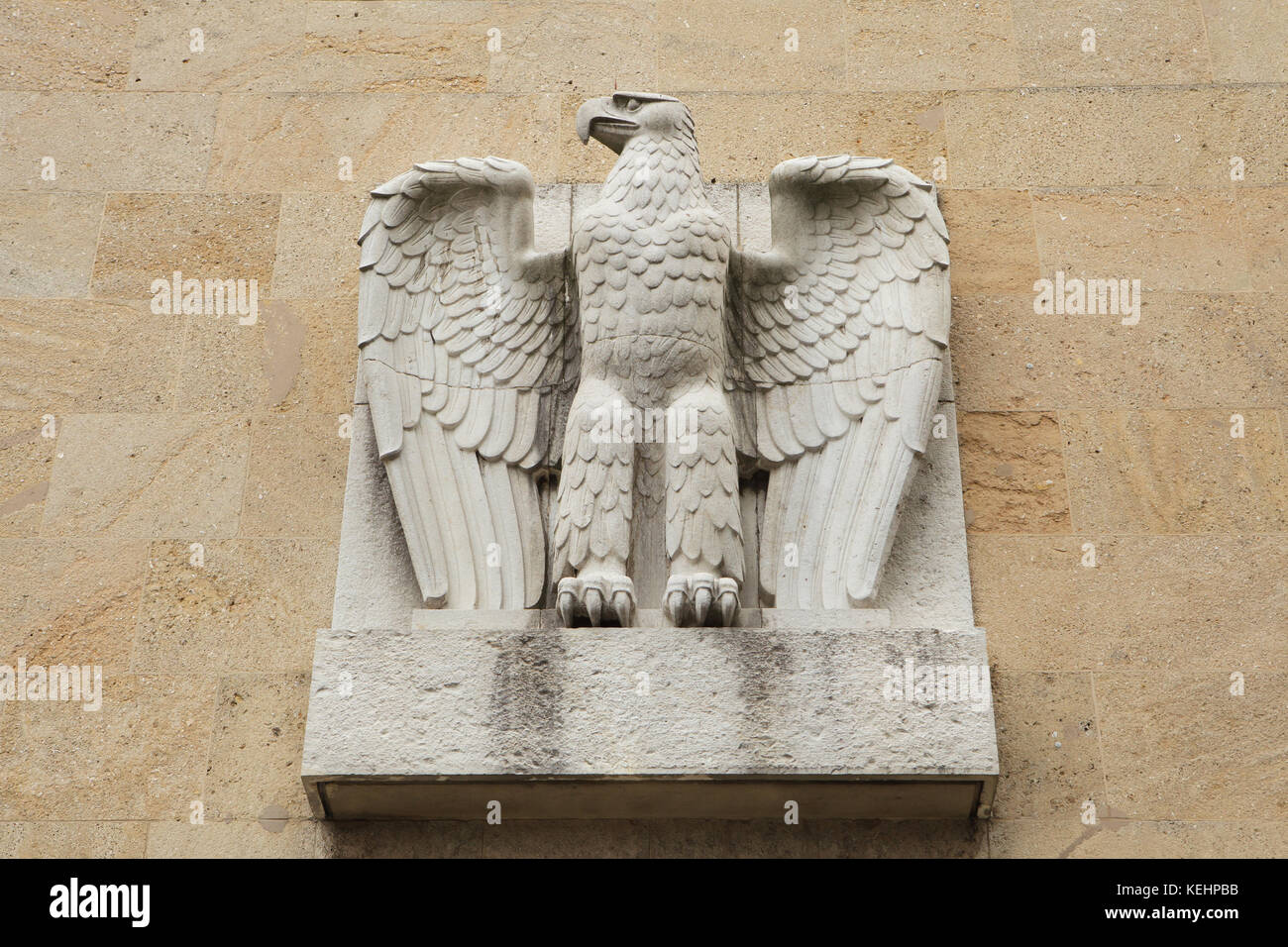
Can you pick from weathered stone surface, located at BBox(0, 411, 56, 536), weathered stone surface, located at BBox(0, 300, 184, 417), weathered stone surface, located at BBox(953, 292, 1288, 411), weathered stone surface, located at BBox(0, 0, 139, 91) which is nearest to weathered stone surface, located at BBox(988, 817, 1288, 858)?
weathered stone surface, located at BBox(953, 292, 1288, 411)

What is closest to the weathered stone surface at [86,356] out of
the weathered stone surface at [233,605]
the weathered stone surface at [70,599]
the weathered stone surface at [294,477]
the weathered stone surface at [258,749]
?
the weathered stone surface at [294,477]

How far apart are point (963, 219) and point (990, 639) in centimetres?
183

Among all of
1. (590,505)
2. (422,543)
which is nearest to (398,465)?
(422,543)

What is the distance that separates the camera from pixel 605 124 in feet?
21.6

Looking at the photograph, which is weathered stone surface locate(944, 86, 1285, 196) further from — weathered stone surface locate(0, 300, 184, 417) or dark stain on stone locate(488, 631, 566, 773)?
weathered stone surface locate(0, 300, 184, 417)

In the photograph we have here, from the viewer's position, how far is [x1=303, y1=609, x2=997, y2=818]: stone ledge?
18.2ft

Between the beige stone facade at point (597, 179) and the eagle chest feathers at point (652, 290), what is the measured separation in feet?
3.30

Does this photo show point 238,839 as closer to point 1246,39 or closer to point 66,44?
point 66,44

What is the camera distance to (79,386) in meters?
6.79

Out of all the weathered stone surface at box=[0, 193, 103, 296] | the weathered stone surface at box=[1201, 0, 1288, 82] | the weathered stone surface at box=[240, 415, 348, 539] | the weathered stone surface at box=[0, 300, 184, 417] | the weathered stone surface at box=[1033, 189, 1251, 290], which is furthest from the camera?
the weathered stone surface at box=[1201, 0, 1288, 82]

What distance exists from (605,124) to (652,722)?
230 centimetres

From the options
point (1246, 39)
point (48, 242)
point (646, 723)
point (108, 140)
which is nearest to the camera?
point (646, 723)

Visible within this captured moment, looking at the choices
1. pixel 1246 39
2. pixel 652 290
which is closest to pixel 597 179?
pixel 652 290

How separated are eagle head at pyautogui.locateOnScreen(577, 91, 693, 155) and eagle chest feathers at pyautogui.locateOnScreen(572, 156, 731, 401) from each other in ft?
1.19
